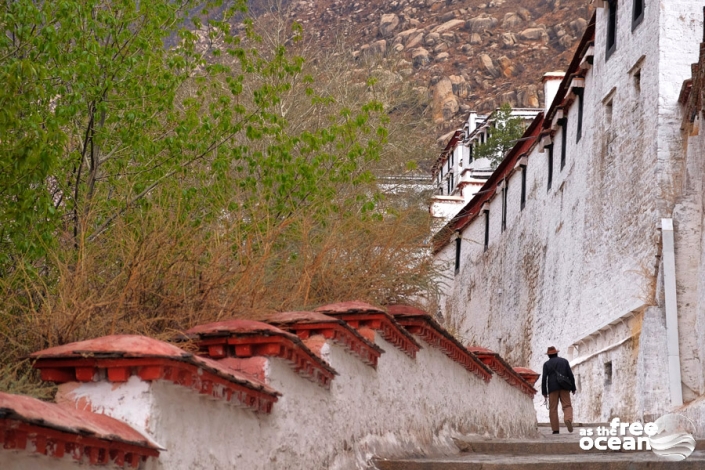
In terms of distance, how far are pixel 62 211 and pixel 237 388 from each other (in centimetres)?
302

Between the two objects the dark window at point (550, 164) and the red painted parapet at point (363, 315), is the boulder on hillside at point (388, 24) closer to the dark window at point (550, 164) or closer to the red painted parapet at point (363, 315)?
the dark window at point (550, 164)

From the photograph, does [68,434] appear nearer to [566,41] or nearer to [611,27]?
[611,27]

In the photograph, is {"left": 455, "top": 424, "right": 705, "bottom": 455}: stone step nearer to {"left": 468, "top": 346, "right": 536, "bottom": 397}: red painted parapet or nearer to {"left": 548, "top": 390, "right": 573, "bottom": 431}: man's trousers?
{"left": 468, "top": 346, "right": 536, "bottom": 397}: red painted parapet

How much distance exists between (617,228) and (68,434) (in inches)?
752

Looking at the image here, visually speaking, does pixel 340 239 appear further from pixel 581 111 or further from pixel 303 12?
pixel 303 12

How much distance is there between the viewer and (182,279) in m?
5.70

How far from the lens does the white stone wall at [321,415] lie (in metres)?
3.99

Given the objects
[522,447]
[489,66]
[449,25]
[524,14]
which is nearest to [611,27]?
[522,447]

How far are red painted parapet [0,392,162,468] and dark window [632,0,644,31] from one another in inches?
752

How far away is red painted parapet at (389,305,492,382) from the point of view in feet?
25.3

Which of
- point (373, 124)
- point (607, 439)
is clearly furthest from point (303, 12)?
point (607, 439)

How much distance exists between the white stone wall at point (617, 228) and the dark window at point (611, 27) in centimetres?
21

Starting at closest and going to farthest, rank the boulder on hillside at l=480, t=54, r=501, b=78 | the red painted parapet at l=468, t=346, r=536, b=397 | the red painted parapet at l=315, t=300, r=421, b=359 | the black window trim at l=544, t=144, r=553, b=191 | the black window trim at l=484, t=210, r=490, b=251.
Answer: the red painted parapet at l=315, t=300, r=421, b=359 < the red painted parapet at l=468, t=346, r=536, b=397 < the black window trim at l=544, t=144, r=553, b=191 < the black window trim at l=484, t=210, r=490, b=251 < the boulder on hillside at l=480, t=54, r=501, b=78

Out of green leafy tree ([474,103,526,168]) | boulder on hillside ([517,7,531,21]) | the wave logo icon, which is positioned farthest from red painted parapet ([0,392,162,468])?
boulder on hillside ([517,7,531,21])
